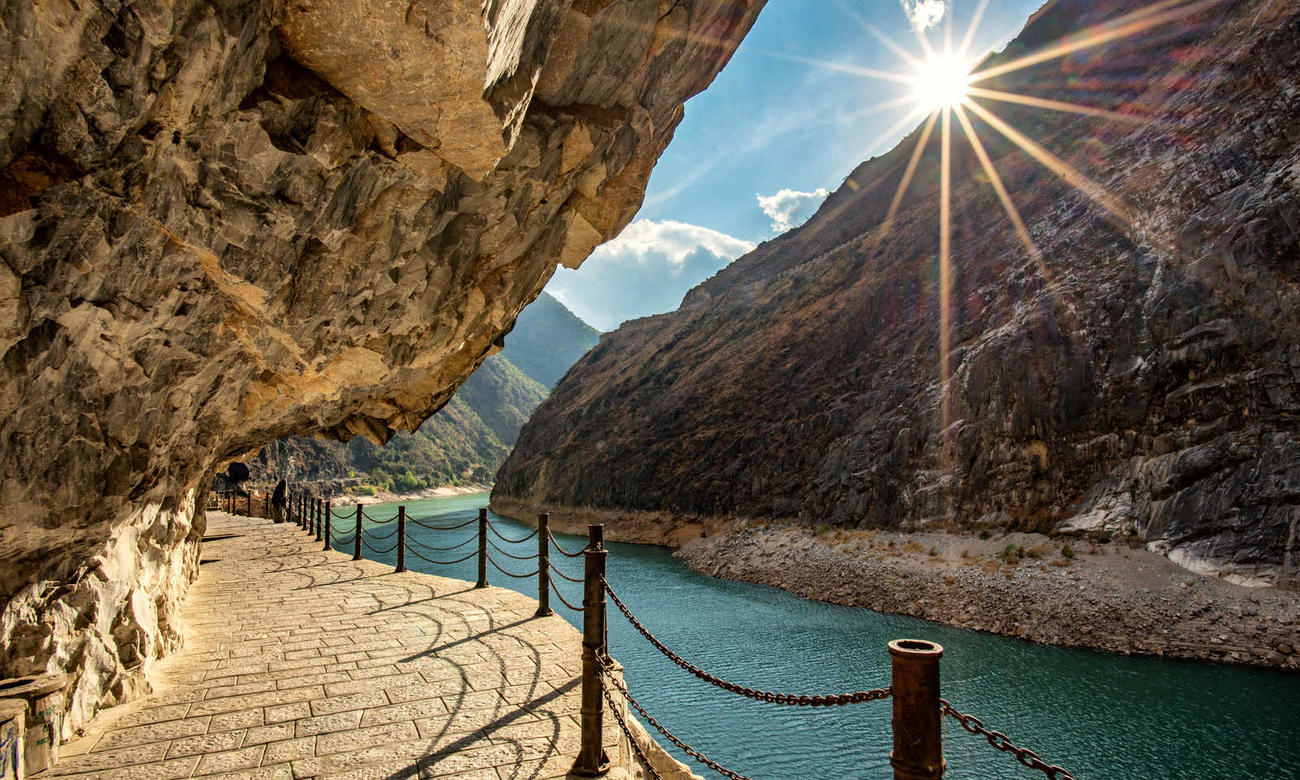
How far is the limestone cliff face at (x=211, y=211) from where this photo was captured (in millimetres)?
2783

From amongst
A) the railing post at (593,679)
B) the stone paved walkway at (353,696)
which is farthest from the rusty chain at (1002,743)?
the stone paved walkway at (353,696)

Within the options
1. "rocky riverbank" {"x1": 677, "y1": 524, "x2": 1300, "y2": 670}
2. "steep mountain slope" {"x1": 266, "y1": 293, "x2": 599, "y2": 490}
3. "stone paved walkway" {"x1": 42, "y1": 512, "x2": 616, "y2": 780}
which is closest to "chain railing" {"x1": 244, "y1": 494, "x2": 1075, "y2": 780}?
"stone paved walkway" {"x1": 42, "y1": 512, "x2": 616, "y2": 780}

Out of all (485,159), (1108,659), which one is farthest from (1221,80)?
(485,159)

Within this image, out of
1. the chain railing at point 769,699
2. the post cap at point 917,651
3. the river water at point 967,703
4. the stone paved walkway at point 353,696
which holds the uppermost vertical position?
the post cap at point 917,651

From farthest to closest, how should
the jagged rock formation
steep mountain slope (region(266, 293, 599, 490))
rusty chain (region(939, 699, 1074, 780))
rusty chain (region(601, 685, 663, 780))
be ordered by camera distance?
steep mountain slope (region(266, 293, 599, 490)), the jagged rock formation, rusty chain (region(601, 685, 663, 780)), rusty chain (region(939, 699, 1074, 780))

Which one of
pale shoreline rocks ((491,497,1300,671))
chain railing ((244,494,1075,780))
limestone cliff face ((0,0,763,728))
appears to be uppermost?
limestone cliff face ((0,0,763,728))

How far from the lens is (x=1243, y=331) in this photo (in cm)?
1784

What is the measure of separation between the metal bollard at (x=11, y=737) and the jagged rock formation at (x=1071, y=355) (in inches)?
832

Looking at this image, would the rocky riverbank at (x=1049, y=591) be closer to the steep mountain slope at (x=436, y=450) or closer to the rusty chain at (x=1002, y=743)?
the rusty chain at (x=1002, y=743)

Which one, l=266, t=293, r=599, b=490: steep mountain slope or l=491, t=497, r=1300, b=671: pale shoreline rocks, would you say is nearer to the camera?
l=491, t=497, r=1300, b=671: pale shoreline rocks

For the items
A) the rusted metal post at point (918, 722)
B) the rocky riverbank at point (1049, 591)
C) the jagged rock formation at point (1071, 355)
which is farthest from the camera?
the jagged rock formation at point (1071, 355)

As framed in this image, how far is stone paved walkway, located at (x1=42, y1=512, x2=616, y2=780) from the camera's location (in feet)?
13.3

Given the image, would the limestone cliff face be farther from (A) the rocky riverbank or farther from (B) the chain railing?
(A) the rocky riverbank

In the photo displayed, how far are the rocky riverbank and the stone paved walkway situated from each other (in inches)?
565
